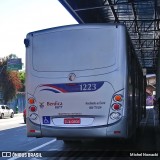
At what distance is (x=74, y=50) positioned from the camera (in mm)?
9406

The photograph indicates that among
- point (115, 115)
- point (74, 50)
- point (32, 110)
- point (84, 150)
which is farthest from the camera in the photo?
point (84, 150)

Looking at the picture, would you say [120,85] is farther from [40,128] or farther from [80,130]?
[40,128]

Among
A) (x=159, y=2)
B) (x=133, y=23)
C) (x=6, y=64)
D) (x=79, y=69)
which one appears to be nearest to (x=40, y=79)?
(x=79, y=69)

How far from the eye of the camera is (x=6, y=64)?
54.2 meters

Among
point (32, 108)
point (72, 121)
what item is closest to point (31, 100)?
point (32, 108)

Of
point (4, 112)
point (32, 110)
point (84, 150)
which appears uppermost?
point (32, 110)

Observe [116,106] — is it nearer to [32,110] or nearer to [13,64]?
[32,110]

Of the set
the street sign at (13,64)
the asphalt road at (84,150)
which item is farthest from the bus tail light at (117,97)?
the street sign at (13,64)

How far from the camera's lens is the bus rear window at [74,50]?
9164 millimetres

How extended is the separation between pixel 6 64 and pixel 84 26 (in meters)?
45.9

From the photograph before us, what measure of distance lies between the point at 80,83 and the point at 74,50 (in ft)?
2.77

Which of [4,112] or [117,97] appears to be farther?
[4,112]

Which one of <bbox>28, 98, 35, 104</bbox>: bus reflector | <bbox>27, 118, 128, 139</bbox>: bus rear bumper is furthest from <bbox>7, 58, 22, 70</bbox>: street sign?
<bbox>27, 118, 128, 139</bbox>: bus rear bumper

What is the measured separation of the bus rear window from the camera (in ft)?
30.1
